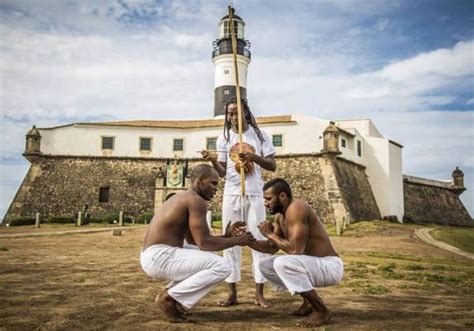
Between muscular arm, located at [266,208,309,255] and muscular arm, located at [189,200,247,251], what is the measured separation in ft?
2.23

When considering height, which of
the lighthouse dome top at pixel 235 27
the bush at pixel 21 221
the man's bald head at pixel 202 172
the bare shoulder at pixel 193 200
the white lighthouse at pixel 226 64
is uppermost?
the lighthouse dome top at pixel 235 27

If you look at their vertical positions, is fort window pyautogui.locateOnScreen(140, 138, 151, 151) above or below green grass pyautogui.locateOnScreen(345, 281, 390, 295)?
above

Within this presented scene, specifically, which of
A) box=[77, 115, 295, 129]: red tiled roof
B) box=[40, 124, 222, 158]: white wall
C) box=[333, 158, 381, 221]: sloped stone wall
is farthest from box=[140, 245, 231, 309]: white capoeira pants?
box=[40, 124, 222, 158]: white wall

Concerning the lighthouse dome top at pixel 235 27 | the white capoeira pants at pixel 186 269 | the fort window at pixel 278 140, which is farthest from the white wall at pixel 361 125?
the white capoeira pants at pixel 186 269

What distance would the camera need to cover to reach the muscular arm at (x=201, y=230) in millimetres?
4332

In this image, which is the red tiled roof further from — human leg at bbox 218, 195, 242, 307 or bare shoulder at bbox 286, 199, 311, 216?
bare shoulder at bbox 286, 199, 311, 216

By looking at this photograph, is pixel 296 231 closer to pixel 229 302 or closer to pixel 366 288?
pixel 229 302

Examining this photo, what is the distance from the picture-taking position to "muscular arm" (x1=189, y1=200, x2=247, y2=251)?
4332 millimetres

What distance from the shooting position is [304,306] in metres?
4.71

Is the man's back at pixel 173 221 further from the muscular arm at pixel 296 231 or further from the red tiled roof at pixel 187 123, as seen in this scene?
the red tiled roof at pixel 187 123

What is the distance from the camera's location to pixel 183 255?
4.36 m

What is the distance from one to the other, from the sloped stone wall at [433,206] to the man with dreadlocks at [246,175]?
32380mm

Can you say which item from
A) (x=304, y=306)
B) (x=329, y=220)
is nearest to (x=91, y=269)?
(x=304, y=306)

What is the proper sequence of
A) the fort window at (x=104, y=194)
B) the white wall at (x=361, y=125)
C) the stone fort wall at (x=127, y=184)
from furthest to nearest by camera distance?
the white wall at (x=361, y=125)
the fort window at (x=104, y=194)
the stone fort wall at (x=127, y=184)
